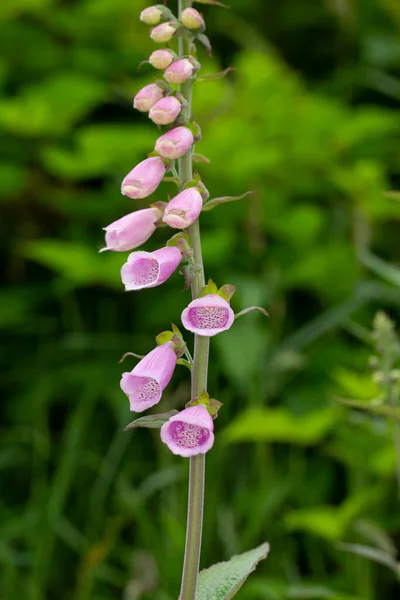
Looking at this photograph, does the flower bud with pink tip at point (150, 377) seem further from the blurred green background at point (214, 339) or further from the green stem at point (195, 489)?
the blurred green background at point (214, 339)

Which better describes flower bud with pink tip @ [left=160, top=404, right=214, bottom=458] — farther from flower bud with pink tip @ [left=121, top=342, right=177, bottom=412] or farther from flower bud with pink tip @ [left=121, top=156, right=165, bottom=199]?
flower bud with pink tip @ [left=121, top=156, right=165, bottom=199]

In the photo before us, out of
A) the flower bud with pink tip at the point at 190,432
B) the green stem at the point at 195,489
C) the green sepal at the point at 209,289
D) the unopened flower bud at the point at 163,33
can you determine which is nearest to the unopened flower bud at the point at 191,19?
the unopened flower bud at the point at 163,33

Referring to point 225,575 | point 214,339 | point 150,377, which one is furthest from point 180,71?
point 214,339

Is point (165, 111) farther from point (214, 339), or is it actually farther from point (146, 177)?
point (214, 339)

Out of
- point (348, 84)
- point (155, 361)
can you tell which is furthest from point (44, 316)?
point (155, 361)

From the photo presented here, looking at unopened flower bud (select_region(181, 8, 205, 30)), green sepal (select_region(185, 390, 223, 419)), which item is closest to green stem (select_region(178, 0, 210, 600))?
green sepal (select_region(185, 390, 223, 419))

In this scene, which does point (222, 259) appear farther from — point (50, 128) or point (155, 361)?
point (155, 361)
